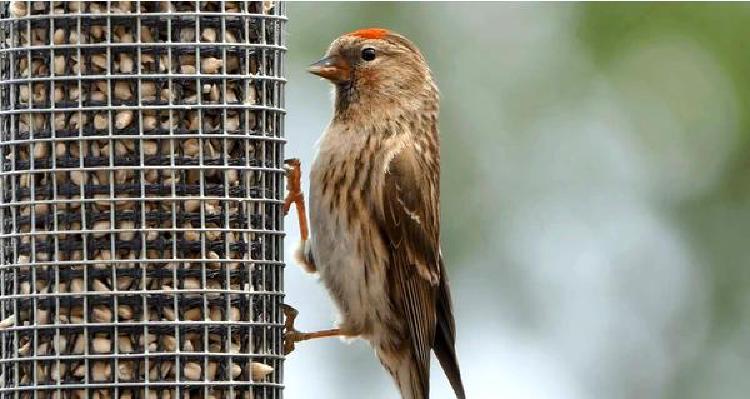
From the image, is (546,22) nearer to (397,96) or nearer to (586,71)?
(586,71)

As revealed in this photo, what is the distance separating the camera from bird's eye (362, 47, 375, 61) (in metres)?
12.4

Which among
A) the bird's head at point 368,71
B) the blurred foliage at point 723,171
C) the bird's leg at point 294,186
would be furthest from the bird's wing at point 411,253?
the blurred foliage at point 723,171

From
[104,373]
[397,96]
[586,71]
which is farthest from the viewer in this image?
[586,71]

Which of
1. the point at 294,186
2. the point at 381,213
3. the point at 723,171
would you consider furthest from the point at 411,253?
the point at 723,171

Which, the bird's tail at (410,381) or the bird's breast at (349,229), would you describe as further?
the bird's tail at (410,381)

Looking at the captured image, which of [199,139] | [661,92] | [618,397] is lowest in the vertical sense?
[618,397]

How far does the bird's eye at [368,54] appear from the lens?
40.7 feet

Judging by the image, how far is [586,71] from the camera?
16.1 metres

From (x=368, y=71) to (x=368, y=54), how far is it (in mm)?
93

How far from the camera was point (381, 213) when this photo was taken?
12219 mm

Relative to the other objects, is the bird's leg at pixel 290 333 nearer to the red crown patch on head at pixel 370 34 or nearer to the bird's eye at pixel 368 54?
the bird's eye at pixel 368 54

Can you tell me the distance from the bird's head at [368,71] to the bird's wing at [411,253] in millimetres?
306

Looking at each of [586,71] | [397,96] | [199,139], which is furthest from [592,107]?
[199,139]

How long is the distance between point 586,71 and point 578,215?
1.07m
